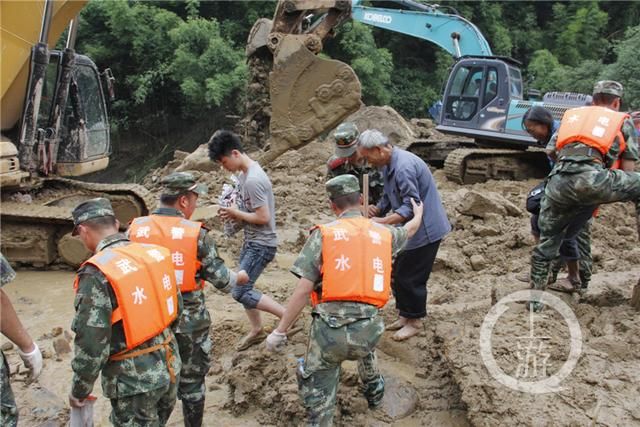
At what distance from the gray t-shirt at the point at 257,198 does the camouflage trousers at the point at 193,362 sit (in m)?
1.05

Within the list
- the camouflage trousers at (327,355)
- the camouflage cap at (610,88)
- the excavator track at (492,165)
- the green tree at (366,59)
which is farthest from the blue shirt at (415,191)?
the green tree at (366,59)

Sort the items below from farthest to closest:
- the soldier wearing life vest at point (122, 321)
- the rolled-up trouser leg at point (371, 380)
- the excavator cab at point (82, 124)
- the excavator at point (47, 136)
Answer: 1. the excavator cab at point (82, 124)
2. the excavator at point (47, 136)
3. the rolled-up trouser leg at point (371, 380)
4. the soldier wearing life vest at point (122, 321)

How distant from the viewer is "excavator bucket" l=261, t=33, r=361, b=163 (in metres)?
6.40

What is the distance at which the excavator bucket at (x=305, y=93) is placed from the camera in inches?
252

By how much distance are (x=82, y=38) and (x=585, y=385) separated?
19.2m

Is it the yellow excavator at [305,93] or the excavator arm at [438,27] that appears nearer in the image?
the yellow excavator at [305,93]

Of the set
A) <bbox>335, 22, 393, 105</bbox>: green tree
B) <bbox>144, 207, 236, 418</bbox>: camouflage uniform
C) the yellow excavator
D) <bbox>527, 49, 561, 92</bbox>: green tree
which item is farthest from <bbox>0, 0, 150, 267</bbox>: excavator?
<bbox>527, 49, 561, 92</bbox>: green tree

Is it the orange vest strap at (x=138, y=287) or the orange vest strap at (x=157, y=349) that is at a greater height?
the orange vest strap at (x=138, y=287)

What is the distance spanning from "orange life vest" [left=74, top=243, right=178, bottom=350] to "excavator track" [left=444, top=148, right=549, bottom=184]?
8.26m

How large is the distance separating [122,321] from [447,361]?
2.10 m

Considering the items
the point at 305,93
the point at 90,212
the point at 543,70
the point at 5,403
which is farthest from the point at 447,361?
the point at 543,70

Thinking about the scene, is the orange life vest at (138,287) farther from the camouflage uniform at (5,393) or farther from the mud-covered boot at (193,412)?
the mud-covered boot at (193,412)

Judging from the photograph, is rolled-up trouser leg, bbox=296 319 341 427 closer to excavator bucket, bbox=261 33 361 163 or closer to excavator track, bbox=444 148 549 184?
excavator bucket, bbox=261 33 361 163

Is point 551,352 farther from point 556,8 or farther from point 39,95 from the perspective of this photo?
point 556,8
